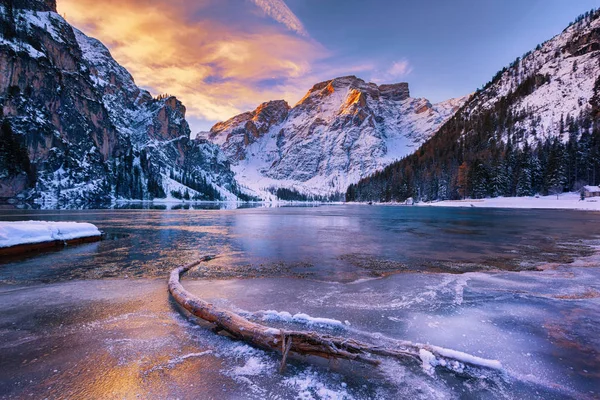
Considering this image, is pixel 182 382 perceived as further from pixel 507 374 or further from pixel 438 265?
pixel 438 265

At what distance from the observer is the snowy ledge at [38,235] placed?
41.7ft

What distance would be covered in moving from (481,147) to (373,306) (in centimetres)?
14611

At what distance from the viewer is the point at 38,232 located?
46.6 feet

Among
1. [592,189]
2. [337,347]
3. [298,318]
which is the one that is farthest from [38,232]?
[592,189]

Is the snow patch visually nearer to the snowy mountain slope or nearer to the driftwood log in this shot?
the driftwood log

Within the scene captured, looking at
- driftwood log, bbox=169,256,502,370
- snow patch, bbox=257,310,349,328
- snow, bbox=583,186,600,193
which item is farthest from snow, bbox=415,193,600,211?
snow patch, bbox=257,310,349,328

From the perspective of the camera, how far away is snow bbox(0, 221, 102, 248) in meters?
12.8

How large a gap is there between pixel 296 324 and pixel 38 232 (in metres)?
16.3

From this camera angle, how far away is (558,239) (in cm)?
1802

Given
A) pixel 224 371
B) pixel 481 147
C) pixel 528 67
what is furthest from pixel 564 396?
pixel 528 67

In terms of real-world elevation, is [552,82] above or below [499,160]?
above

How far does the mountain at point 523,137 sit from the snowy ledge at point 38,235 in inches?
3996

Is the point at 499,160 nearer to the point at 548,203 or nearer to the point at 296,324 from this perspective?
the point at 548,203

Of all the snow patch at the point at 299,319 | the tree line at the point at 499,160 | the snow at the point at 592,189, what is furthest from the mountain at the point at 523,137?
the snow patch at the point at 299,319
